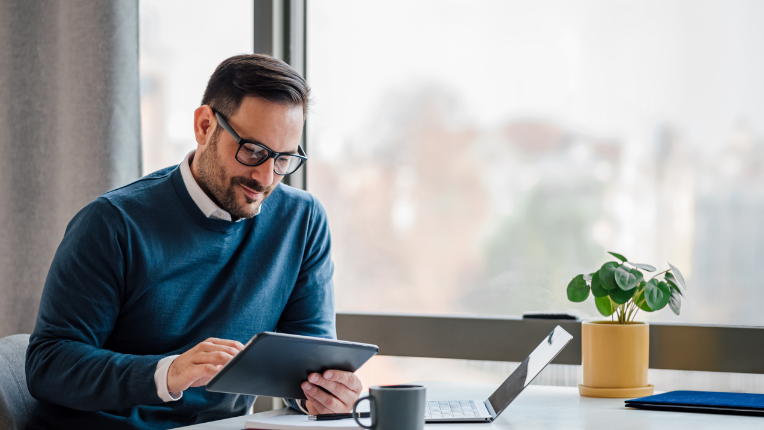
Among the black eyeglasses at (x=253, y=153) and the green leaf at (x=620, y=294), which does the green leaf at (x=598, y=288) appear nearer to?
the green leaf at (x=620, y=294)

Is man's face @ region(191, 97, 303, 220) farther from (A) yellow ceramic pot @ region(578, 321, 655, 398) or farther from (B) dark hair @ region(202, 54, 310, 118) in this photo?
(A) yellow ceramic pot @ region(578, 321, 655, 398)

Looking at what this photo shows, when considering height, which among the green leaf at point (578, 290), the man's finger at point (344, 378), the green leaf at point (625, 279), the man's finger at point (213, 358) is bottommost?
the man's finger at point (344, 378)

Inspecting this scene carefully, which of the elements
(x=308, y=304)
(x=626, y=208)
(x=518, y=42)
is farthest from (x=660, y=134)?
(x=308, y=304)

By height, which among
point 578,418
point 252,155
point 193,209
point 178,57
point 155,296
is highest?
point 178,57

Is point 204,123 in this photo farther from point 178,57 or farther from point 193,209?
point 178,57

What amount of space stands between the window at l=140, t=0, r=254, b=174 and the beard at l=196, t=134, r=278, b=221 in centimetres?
88

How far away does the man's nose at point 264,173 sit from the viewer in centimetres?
156

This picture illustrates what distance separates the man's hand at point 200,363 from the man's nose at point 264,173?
1.46ft

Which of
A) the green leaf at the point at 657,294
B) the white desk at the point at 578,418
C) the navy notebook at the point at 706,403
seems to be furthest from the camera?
the green leaf at the point at 657,294

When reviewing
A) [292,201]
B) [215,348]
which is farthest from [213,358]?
[292,201]

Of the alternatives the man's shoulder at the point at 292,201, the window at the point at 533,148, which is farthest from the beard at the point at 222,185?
the window at the point at 533,148

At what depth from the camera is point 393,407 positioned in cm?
105

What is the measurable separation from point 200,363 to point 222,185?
50 cm

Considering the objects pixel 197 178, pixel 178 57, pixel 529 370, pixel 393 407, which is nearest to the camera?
pixel 393 407
